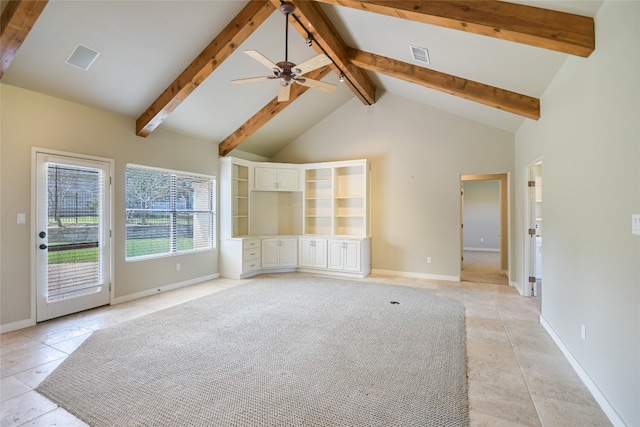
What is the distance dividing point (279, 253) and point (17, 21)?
508 cm

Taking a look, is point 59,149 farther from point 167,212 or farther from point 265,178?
point 265,178

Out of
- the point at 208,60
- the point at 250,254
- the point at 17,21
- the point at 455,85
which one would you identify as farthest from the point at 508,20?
the point at 250,254

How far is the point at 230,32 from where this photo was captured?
381cm

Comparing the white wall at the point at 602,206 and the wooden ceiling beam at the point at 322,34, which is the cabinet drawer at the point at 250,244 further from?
the white wall at the point at 602,206

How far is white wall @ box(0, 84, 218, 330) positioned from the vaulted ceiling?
0.19m

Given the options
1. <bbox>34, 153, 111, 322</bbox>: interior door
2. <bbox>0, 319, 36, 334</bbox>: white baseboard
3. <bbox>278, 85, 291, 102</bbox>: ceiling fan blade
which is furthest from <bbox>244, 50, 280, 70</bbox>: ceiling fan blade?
<bbox>0, 319, 36, 334</bbox>: white baseboard

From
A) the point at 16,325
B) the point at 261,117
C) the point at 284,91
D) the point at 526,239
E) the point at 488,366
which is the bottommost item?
the point at 488,366

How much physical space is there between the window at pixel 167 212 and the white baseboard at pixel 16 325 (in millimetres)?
1294

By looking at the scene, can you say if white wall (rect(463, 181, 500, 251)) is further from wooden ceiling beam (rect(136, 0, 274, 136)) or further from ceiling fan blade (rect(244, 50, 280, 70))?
ceiling fan blade (rect(244, 50, 280, 70))

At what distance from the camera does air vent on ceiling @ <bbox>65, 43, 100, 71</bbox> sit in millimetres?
3345

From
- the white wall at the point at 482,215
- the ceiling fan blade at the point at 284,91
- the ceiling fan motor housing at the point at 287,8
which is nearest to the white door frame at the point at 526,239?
the ceiling fan blade at the point at 284,91

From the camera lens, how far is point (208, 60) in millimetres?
3969

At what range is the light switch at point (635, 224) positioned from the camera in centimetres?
171

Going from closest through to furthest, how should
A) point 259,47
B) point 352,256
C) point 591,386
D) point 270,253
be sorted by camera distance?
point 591,386
point 259,47
point 352,256
point 270,253
